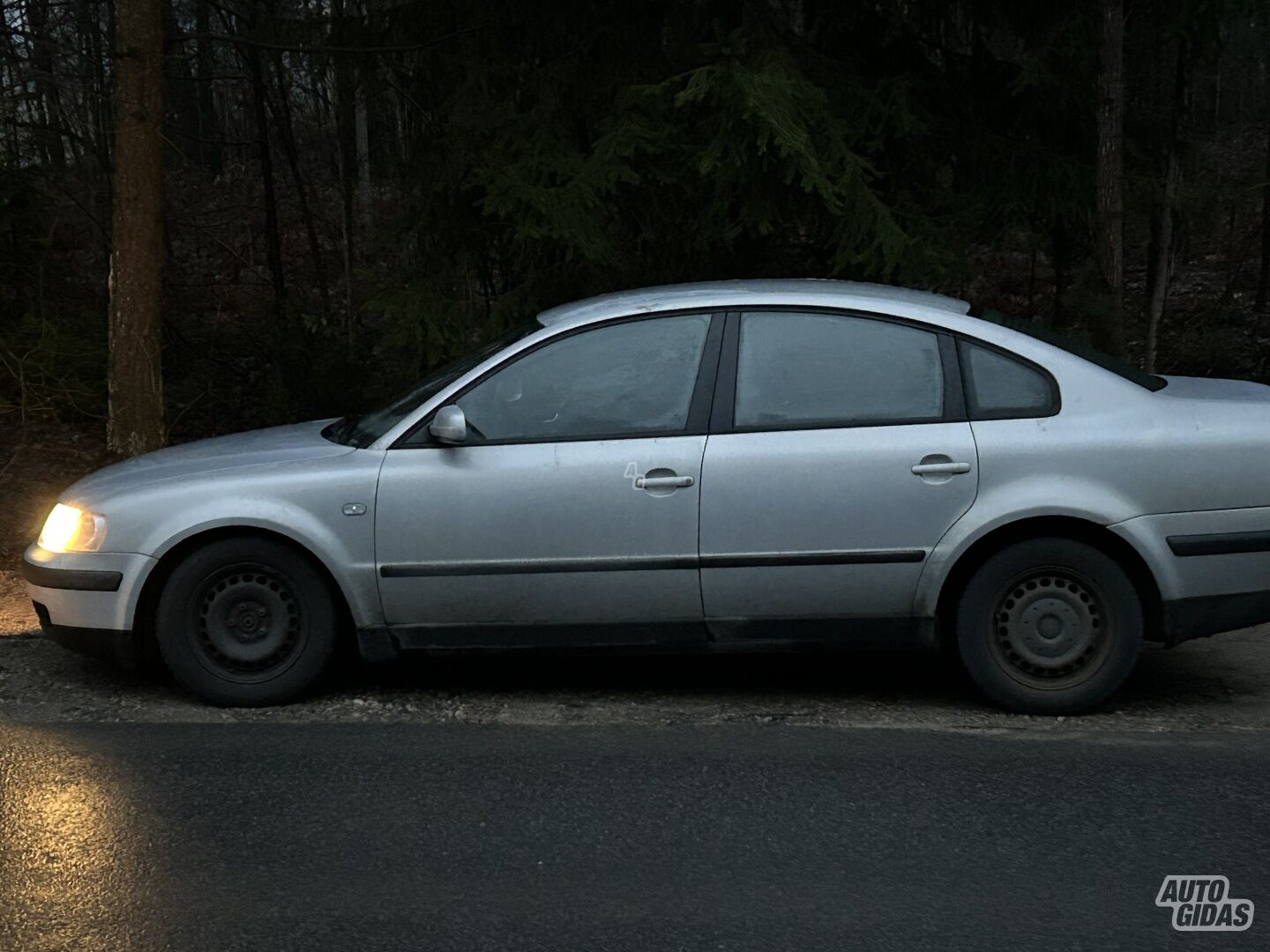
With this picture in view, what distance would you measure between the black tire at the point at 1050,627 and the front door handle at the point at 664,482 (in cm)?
114

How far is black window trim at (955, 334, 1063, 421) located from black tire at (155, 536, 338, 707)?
2603 mm

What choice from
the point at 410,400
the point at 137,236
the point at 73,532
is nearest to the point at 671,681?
the point at 410,400

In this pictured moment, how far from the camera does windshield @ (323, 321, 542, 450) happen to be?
5.72m

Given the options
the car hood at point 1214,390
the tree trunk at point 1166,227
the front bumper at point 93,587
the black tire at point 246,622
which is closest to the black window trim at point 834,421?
the car hood at point 1214,390

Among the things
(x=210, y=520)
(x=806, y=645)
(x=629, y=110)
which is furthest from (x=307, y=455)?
(x=629, y=110)

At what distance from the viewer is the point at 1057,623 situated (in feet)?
17.6

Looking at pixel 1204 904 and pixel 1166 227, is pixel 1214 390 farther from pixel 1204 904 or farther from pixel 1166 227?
pixel 1166 227

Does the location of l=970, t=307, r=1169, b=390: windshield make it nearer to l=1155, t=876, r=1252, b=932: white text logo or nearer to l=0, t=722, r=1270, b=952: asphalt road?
l=0, t=722, r=1270, b=952: asphalt road

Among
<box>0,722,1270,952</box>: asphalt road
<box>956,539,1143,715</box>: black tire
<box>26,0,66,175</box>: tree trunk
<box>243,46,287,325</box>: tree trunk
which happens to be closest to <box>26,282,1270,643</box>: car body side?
<box>956,539,1143,715</box>: black tire

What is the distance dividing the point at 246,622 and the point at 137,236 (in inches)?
190

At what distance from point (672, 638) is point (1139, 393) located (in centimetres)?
202

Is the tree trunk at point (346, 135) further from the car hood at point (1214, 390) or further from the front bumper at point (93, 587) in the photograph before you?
the car hood at point (1214, 390)

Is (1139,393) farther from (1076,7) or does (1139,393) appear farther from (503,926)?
(1076,7)

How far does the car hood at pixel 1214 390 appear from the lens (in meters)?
5.52
